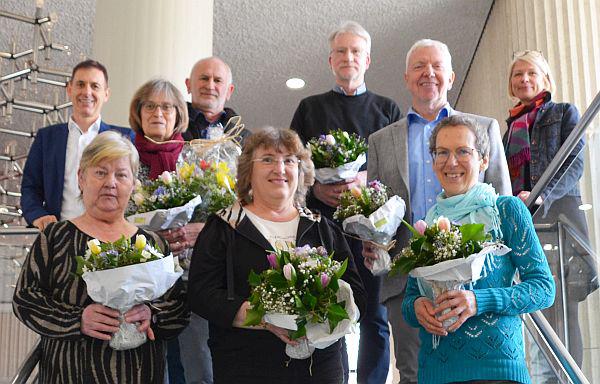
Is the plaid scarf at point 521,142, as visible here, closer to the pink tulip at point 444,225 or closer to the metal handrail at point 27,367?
the pink tulip at point 444,225

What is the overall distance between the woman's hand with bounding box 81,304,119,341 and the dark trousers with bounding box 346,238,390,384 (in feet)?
4.68

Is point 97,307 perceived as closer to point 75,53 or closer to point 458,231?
point 458,231

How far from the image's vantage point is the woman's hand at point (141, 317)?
10.9 feet

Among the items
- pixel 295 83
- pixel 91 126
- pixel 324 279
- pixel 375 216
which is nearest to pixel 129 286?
pixel 324 279

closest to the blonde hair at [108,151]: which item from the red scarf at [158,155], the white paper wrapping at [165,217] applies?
the white paper wrapping at [165,217]

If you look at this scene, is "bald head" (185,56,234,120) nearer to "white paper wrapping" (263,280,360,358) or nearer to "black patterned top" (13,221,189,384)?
"black patterned top" (13,221,189,384)

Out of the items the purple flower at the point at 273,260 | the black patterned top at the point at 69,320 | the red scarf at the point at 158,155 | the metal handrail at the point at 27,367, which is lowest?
the metal handrail at the point at 27,367

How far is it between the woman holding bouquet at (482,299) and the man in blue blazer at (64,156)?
6.41 ft

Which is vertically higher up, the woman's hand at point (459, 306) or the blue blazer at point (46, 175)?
the blue blazer at point (46, 175)

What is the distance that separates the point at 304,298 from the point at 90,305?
0.85 metres

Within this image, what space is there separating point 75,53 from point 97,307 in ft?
30.2

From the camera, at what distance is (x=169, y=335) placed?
345 centimetres

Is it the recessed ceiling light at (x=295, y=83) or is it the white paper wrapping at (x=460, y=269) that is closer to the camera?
the white paper wrapping at (x=460, y=269)

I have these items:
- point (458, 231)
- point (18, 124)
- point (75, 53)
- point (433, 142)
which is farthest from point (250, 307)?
point (18, 124)
